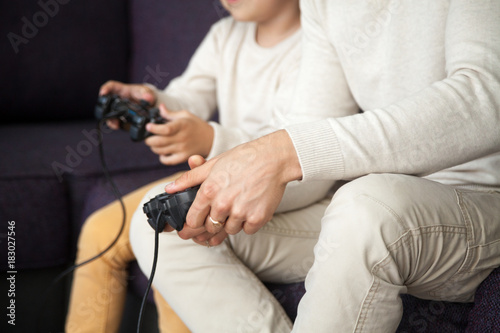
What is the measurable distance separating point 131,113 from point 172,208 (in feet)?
1.45

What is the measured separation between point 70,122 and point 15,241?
66cm

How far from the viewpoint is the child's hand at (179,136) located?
978mm

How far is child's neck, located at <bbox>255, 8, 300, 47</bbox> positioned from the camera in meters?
1.16

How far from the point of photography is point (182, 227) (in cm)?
65

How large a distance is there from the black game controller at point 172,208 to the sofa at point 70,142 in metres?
0.25

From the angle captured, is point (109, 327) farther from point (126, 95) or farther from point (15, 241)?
point (126, 95)

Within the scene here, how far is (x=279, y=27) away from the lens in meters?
1.17

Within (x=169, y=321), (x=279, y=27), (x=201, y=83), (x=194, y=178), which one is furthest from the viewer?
(x=201, y=83)

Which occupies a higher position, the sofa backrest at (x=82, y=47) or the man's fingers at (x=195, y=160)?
the man's fingers at (x=195, y=160)

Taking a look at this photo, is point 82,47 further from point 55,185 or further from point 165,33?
point 55,185

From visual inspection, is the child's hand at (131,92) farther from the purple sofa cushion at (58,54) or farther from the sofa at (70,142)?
the purple sofa cushion at (58,54)

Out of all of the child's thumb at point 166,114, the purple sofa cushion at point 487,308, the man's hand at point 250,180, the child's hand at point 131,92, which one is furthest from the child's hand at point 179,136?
the purple sofa cushion at point 487,308

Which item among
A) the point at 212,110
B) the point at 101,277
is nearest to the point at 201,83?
the point at 212,110

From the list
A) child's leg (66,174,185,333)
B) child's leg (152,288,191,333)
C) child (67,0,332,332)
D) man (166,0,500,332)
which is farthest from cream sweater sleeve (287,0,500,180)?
child's leg (66,174,185,333)
